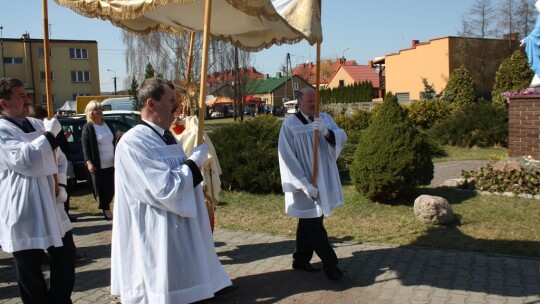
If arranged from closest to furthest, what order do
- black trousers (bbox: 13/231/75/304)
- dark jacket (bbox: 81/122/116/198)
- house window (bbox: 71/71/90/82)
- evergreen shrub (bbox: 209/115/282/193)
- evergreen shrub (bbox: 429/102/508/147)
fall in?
1. black trousers (bbox: 13/231/75/304)
2. dark jacket (bbox: 81/122/116/198)
3. evergreen shrub (bbox: 209/115/282/193)
4. evergreen shrub (bbox: 429/102/508/147)
5. house window (bbox: 71/71/90/82)

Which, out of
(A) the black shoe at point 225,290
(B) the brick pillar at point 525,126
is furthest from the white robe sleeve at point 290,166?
(B) the brick pillar at point 525,126

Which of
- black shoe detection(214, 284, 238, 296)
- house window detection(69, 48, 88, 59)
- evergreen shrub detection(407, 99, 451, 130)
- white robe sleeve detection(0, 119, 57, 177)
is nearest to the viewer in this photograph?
white robe sleeve detection(0, 119, 57, 177)

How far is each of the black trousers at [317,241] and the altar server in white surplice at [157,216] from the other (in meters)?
1.62

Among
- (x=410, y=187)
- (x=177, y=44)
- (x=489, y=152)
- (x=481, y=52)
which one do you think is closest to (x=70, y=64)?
(x=177, y=44)

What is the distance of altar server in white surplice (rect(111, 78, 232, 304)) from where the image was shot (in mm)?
3236

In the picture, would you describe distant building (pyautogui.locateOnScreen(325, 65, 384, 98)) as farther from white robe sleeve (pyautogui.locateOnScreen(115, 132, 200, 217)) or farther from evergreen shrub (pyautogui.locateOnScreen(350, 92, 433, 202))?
white robe sleeve (pyautogui.locateOnScreen(115, 132, 200, 217))

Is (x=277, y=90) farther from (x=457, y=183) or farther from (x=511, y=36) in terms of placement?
(x=457, y=183)

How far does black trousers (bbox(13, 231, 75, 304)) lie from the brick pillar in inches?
352

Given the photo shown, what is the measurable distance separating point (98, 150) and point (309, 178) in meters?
3.83

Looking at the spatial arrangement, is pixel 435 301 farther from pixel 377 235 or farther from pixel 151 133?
pixel 151 133

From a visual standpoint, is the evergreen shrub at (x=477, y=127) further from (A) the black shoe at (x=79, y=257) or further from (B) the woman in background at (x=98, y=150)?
(A) the black shoe at (x=79, y=257)

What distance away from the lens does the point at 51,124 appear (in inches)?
152

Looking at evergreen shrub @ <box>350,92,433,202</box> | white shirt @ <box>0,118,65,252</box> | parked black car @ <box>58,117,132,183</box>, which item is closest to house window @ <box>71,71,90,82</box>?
parked black car @ <box>58,117,132,183</box>

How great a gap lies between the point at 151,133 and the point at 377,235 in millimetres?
4013
